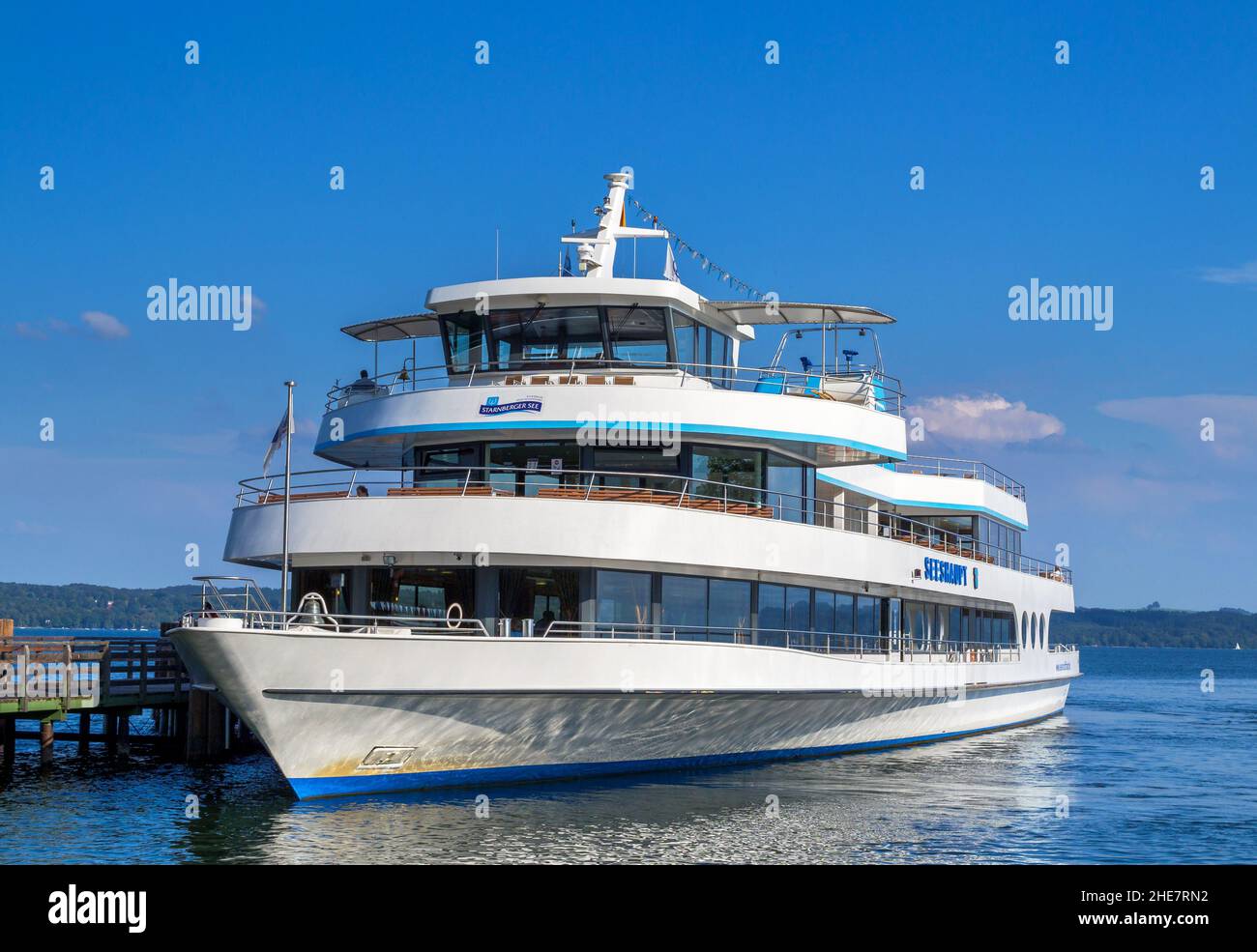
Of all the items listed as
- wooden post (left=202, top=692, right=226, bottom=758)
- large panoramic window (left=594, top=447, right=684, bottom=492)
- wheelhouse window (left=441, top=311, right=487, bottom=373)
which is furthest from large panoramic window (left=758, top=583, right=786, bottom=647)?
wooden post (left=202, top=692, right=226, bottom=758)

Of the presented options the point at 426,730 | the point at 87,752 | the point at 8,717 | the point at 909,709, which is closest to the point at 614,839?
the point at 426,730

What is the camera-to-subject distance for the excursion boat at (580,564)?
19297mm

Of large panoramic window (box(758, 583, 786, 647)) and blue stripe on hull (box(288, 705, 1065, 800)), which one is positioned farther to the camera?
large panoramic window (box(758, 583, 786, 647))

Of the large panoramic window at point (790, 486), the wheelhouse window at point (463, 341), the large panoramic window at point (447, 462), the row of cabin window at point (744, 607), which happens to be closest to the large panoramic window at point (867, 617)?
the row of cabin window at point (744, 607)

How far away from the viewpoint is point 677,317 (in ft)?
82.7

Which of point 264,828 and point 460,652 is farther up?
point 460,652

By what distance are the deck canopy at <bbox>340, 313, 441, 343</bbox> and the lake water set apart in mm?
9295

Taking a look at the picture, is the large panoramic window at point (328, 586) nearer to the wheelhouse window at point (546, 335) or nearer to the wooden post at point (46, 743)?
the wheelhouse window at point (546, 335)

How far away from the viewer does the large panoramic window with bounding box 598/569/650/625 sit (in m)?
21.9

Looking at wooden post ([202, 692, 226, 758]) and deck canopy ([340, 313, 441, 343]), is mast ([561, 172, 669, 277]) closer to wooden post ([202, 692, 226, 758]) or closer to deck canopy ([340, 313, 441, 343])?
deck canopy ([340, 313, 441, 343])

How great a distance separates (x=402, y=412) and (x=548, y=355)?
9.53ft

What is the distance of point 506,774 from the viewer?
20578mm

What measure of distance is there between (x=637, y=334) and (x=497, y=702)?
8209 millimetres
